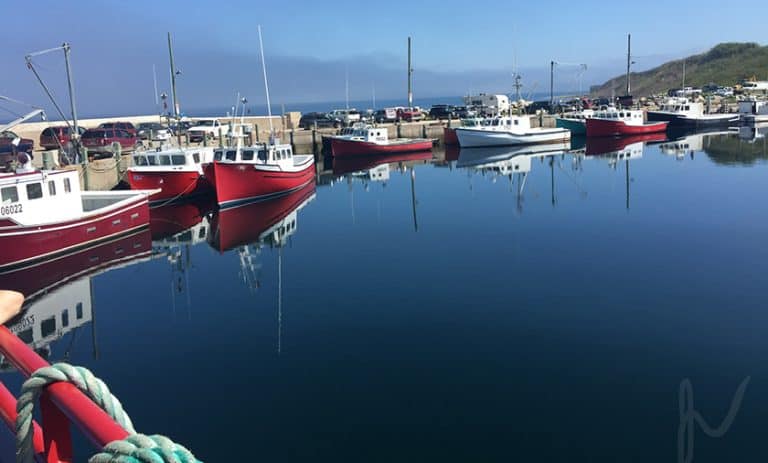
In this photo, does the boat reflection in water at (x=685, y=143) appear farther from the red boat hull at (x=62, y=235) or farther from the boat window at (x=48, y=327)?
the boat window at (x=48, y=327)

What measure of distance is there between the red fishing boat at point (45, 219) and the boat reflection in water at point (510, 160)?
17326mm

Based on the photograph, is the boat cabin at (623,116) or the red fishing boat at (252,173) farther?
the boat cabin at (623,116)

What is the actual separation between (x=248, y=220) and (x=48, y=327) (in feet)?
42.0

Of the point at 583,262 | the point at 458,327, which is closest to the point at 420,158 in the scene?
the point at 583,262

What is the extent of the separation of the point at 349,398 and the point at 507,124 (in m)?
46.7

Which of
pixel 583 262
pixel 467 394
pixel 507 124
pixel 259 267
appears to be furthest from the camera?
pixel 507 124

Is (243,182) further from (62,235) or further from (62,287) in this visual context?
(62,287)

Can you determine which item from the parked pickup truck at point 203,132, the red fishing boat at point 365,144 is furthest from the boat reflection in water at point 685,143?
the parked pickup truck at point 203,132

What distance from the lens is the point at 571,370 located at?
10844 mm

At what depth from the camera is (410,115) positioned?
2625 inches

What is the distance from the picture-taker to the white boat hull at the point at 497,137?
5219cm

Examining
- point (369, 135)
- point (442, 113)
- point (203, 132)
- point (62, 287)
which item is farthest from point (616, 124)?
point (62, 287)

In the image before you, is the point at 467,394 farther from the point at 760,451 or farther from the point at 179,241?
the point at 179,241

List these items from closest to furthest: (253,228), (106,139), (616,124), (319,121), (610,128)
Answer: (253,228) < (106,139) < (616,124) < (610,128) < (319,121)
